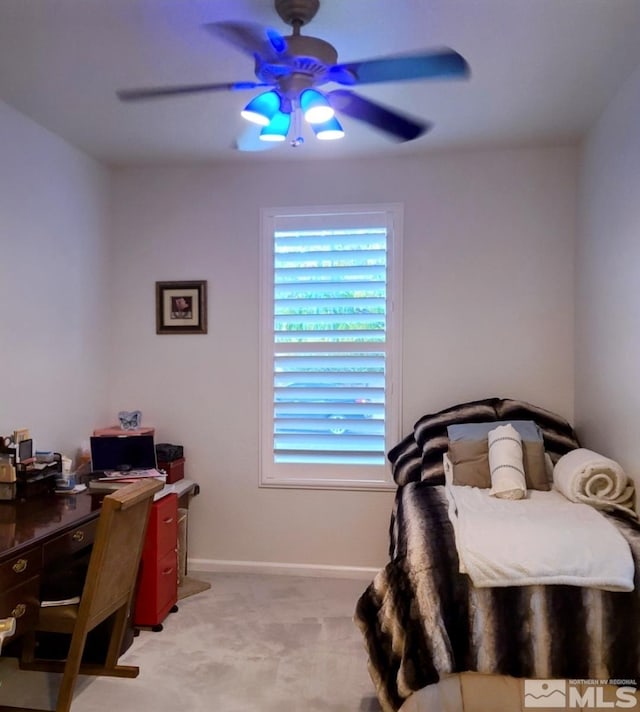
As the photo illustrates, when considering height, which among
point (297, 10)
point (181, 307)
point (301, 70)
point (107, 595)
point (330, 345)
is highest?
point (297, 10)

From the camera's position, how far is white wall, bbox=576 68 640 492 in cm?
257

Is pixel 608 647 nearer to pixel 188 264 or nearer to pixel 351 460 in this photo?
pixel 351 460

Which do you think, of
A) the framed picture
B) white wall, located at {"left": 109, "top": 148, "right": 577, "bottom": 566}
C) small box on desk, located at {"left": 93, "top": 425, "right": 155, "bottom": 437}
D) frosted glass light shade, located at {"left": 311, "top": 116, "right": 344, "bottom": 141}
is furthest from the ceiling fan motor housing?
small box on desk, located at {"left": 93, "top": 425, "right": 155, "bottom": 437}

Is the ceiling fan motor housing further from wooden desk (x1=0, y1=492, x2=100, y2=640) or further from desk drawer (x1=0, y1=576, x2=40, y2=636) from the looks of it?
desk drawer (x1=0, y1=576, x2=40, y2=636)

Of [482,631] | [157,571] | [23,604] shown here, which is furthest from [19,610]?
[482,631]

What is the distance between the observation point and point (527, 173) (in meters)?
3.50

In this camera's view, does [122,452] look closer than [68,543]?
No

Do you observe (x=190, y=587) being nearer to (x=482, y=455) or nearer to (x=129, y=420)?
(x=129, y=420)

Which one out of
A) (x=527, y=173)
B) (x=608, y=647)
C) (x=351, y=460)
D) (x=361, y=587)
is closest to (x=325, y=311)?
(x=351, y=460)

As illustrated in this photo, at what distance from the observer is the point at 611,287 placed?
2.85 metres

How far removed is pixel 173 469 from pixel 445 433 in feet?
5.39

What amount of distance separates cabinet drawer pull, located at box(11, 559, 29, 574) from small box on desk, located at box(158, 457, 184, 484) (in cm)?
151

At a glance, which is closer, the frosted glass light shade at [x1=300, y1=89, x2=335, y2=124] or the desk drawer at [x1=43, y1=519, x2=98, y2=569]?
the frosted glass light shade at [x1=300, y1=89, x2=335, y2=124]

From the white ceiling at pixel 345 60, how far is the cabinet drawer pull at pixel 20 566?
191 centimetres
